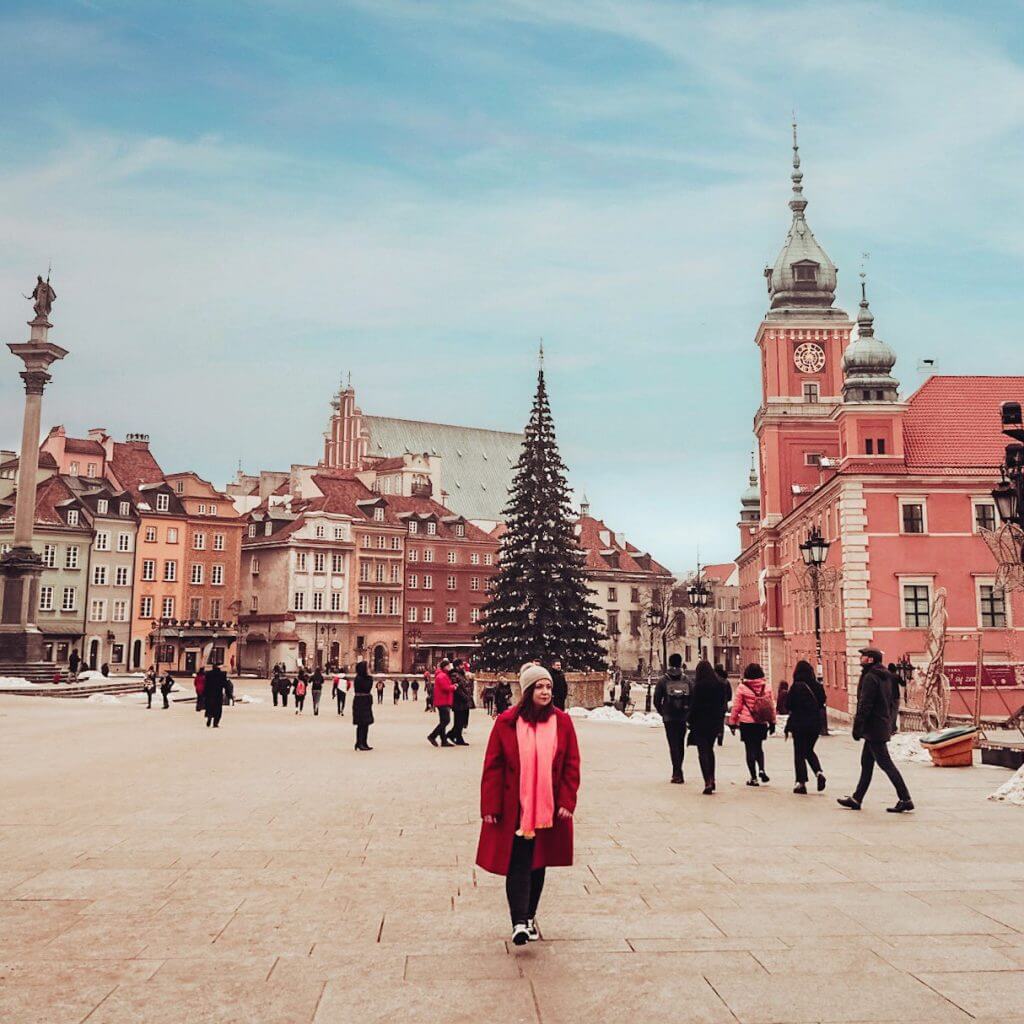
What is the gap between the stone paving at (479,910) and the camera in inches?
214

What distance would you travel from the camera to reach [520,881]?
6.46m

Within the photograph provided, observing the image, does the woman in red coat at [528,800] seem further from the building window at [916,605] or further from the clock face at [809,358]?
the clock face at [809,358]

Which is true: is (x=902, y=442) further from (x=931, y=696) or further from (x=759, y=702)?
(x=759, y=702)

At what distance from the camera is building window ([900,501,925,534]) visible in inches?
1729

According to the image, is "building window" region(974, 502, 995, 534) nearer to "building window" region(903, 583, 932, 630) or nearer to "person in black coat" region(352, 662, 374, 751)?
"building window" region(903, 583, 932, 630)

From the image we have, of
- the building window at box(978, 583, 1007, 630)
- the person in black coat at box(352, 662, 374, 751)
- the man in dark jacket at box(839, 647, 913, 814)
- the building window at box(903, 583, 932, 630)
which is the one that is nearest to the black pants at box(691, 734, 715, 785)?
the man in dark jacket at box(839, 647, 913, 814)

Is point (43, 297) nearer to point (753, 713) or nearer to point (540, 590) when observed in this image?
point (540, 590)

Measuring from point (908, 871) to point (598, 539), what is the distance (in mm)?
101658

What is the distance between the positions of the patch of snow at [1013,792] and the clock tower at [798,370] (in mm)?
48294

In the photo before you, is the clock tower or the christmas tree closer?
the christmas tree

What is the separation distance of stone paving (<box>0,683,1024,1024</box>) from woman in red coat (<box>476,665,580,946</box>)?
0.38 metres

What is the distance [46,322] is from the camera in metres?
53.3

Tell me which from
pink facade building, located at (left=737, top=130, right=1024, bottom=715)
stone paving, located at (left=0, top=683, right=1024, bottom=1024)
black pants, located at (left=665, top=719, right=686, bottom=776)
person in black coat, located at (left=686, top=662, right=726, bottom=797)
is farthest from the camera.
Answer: pink facade building, located at (left=737, top=130, right=1024, bottom=715)

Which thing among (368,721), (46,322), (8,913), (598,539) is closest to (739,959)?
(8,913)
